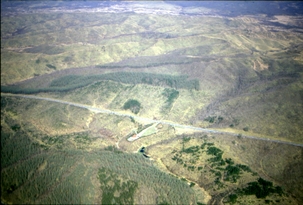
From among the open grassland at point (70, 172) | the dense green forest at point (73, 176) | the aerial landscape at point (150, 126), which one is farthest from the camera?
the aerial landscape at point (150, 126)

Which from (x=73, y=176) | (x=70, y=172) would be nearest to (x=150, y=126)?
(x=70, y=172)

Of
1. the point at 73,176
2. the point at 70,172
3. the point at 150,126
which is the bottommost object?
the point at 150,126

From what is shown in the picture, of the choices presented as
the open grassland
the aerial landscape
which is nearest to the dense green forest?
the open grassland

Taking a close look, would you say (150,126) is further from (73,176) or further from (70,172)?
(73,176)

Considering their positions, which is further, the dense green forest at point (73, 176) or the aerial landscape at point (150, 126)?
the aerial landscape at point (150, 126)

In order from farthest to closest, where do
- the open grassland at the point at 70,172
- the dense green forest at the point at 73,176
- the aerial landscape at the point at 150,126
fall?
the aerial landscape at the point at 150,126 < the open grassland at the point at 70,172 < the dense green forest at the point at 73,176

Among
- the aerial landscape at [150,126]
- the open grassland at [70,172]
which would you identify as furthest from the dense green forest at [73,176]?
the aerial landscape at [150,126]

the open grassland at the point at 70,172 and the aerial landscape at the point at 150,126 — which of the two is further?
the aerial landscape at the point at 150,126

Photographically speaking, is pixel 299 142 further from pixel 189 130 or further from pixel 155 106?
pixel 155 106

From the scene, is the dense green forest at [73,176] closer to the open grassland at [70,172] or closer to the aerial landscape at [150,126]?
the open grassland at [70,172]
